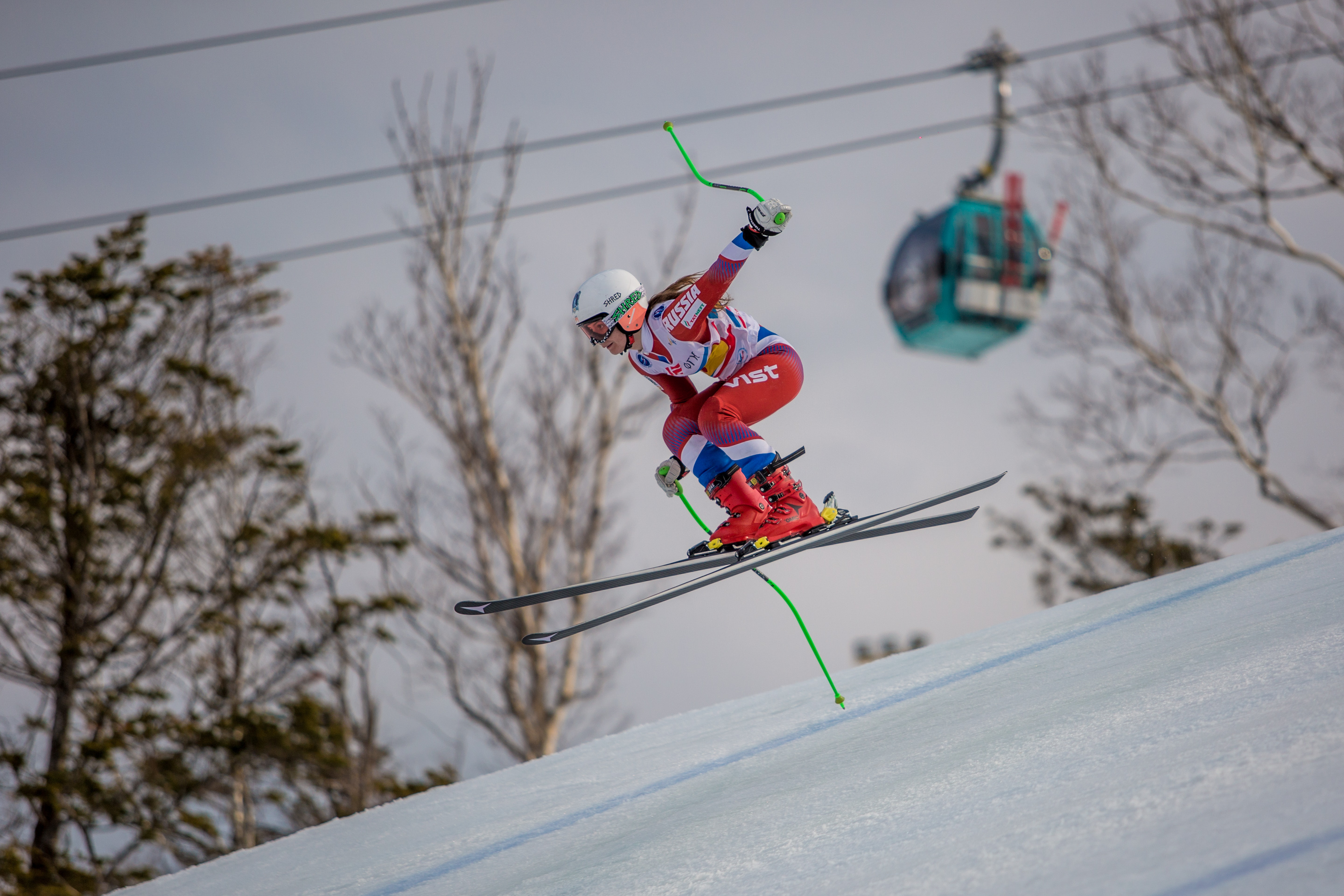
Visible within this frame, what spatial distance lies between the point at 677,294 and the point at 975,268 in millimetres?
7507

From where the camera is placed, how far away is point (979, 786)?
2629mm

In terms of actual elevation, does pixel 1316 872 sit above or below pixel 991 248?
below

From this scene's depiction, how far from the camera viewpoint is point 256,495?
14.4 metres

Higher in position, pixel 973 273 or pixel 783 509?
pixel 973 273

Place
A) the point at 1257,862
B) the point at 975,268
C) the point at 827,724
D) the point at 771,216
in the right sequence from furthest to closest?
the point at 975,268, the point at 827,724, the point at 771,216, the point at 1257,862

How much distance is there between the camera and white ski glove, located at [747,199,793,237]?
137 inches

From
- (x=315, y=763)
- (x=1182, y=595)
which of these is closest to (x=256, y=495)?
Result: (x=315, y=763)

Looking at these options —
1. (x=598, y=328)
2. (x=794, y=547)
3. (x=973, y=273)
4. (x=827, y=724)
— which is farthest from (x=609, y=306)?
(x=973, y=273)

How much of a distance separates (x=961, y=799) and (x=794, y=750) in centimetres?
133

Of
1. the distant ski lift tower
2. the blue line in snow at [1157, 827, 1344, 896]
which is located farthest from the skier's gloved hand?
the distant ski lift tower

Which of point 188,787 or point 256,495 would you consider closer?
point 188,787

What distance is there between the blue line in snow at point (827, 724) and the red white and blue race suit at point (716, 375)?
3.58 ft

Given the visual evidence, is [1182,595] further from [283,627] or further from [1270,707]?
[283,627]

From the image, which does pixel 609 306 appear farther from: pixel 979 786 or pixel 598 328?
pixel 979 786
